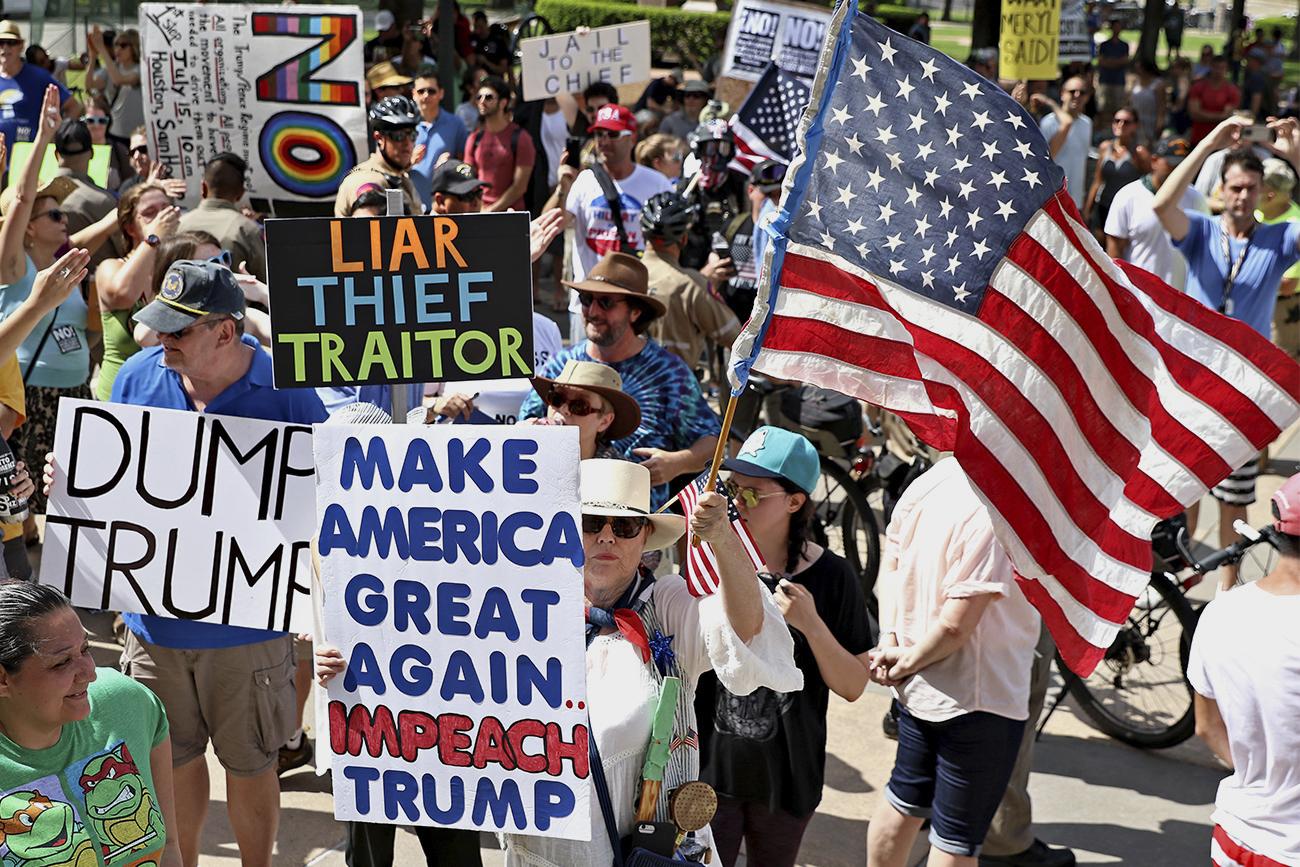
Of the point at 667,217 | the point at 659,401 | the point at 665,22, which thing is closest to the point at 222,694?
the point at 659,401

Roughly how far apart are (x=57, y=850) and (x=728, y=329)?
486 centimetres

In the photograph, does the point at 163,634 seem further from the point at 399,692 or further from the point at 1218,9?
the point at 1218,9

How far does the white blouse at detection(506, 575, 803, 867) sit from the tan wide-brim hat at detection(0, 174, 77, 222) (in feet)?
13.4

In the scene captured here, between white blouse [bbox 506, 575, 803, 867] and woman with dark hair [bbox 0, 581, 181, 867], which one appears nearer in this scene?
woman with dark hair [bbox 0, 581, 181, 867]

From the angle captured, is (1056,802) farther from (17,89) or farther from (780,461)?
(17,89)

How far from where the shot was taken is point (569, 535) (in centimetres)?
345

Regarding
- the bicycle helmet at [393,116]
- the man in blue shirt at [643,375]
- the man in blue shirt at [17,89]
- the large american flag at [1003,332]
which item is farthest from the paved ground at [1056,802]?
the man in blue shirt at [17,89]

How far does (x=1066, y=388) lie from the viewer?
389cm

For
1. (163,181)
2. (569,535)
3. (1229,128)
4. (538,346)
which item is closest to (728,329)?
(538,346)

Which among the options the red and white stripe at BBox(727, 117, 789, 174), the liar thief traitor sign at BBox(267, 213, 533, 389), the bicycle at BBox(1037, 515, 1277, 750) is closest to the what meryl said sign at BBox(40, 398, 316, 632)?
the liar thief traitor sign at BBox(267, 213, 533, 389)

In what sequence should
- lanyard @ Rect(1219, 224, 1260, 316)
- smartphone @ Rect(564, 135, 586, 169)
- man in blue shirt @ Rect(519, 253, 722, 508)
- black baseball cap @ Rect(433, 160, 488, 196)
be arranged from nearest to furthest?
1. man in blue shirt @ Rect(519, 253, 722, 508)
2. black baseball cap @ Rect(433, 160, 488, 196)
3. lanyard @ Rect(1219, 224, 1260, 316)
4. smartphone @ Rect(564, 135, 586, 169)

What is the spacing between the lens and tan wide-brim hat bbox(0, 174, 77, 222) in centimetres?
688

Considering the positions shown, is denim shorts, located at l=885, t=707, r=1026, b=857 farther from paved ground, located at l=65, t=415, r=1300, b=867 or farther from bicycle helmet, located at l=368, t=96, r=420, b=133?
bicycle helmet, located at l=368, t=96, r=420, b=133

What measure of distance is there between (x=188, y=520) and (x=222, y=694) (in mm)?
592
